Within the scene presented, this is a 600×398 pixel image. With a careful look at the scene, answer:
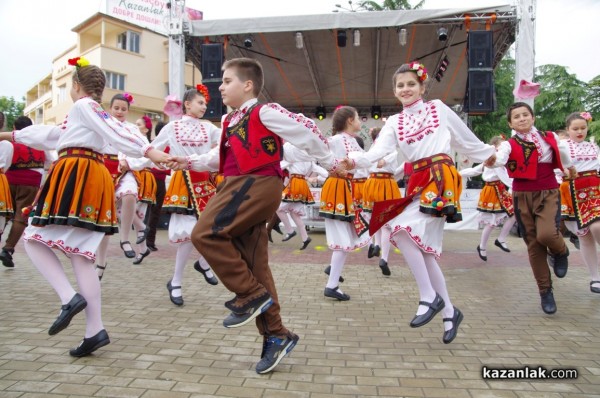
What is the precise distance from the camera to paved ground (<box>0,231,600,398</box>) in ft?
8.20

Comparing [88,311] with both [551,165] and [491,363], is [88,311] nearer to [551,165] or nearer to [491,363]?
[491,363]

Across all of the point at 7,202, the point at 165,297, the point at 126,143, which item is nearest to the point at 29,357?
the point at 126,143

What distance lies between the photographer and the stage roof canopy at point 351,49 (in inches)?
408

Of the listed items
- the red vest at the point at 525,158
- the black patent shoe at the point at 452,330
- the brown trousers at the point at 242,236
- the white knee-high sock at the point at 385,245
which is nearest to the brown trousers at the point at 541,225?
the red vest at the point at 525,158

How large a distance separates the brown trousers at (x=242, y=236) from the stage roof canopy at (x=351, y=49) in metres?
8.60

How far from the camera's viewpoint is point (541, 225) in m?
4.09

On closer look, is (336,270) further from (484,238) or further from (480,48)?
(480,48)

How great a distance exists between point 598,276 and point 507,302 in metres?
1.23

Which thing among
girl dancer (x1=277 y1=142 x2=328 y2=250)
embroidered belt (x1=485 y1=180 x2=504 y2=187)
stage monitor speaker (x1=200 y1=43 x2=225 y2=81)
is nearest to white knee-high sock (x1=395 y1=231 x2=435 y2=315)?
girl dancer (x1=277 y1=142 x2=328 y2=250)

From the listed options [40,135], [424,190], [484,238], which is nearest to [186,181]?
[40,135]

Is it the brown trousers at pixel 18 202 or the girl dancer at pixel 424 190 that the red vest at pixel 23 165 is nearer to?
the brown trousers at pixel 18 202

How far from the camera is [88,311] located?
116 inches

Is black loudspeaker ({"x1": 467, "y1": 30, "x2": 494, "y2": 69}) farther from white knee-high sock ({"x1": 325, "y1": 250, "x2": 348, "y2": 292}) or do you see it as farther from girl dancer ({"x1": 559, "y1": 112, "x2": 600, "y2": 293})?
white knee-high sock ({"x1": 325, "y1": 250, "x2": 348, "y2": 292})

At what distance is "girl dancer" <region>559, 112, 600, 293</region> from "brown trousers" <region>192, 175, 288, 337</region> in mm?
3793
